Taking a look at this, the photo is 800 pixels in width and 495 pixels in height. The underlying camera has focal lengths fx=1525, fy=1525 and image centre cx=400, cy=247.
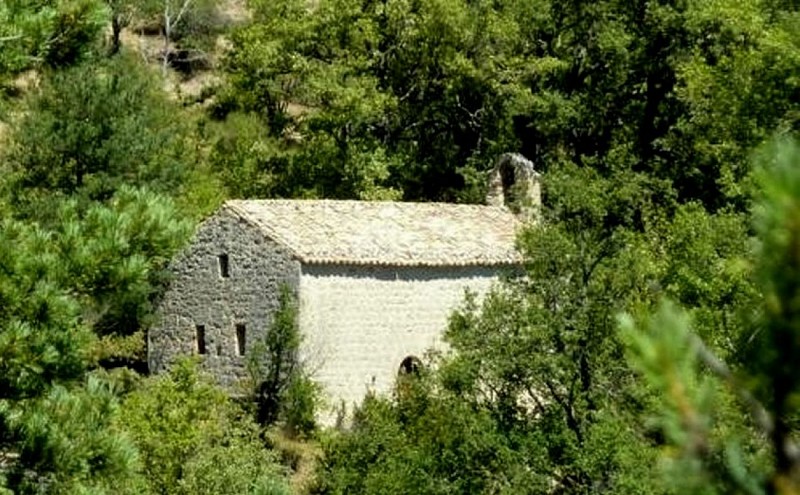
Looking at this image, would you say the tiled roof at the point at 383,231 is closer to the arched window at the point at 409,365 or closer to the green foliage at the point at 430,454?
the arched window at the point at 409,365

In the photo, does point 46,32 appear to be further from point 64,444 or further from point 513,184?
point 513,184

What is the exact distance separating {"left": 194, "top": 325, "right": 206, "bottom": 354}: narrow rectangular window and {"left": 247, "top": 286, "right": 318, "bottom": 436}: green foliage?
1.61 meters

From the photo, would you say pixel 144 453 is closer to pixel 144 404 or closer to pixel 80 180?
pixel 144 404

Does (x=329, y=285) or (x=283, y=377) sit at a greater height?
(x=329, y=285)

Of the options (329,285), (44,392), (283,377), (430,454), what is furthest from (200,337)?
(44,392)

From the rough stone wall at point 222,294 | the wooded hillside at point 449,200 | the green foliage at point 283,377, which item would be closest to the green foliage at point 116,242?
the wooded hillside at point 449,200

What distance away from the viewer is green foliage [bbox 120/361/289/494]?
2191cm

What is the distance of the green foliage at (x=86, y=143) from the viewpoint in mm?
32500

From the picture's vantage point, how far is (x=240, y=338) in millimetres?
30562

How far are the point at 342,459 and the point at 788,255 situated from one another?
911 inches

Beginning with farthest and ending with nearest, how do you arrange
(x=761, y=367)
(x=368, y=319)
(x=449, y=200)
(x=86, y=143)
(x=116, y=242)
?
(x=449, y=200), (x=86, y=143), (x=368, y=319), (x=116, y=242), (x=761, y=367)

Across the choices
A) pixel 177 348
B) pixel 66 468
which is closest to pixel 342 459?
pixel 177 348

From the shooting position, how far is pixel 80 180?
1284 inches

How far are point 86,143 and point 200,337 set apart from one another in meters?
5.01
